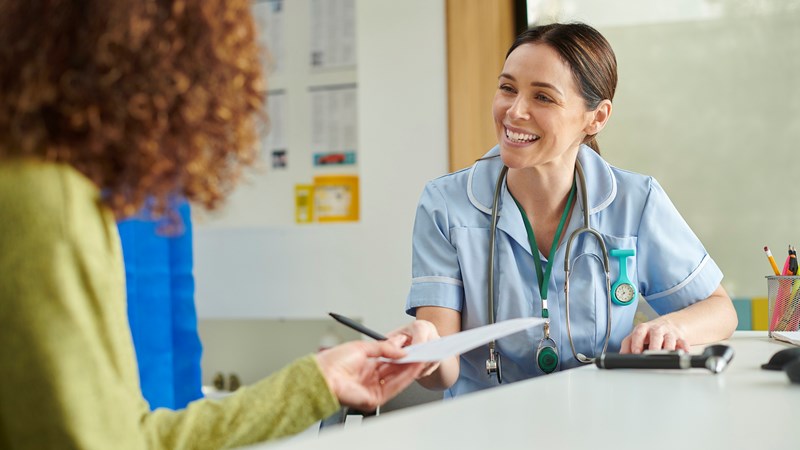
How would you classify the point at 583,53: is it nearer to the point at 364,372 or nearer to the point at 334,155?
the point at 364,372

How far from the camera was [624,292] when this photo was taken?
1645 millimetres

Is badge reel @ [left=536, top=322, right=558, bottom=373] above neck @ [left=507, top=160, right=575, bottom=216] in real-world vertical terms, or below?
below

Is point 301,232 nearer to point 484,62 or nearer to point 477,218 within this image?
point 484,62

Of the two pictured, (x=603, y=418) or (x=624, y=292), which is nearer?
(x=603, y=418)

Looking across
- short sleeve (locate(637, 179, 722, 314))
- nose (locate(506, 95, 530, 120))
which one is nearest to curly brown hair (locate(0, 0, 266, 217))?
nose (locate(506, 95, 530, 120))

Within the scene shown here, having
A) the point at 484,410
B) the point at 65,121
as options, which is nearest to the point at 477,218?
the point at 484,410

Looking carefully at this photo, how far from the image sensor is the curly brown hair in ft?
2.30

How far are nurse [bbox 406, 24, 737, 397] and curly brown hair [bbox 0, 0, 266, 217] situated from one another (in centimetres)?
90

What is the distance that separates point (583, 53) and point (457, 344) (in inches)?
36.8

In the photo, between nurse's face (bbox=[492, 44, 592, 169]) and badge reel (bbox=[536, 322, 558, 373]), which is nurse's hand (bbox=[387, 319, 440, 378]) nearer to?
badge reel (bbox=[536, 322, 558, 373])

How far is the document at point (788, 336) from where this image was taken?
5.05ft

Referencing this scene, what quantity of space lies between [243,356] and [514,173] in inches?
72.1

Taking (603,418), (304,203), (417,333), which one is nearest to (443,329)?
(417,333)

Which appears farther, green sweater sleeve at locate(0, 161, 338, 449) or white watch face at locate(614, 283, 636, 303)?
white watch face at locate(614, 283, 636, 303)
